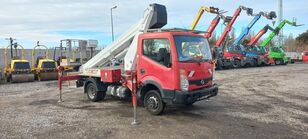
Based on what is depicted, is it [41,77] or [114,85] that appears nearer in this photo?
[114,85]

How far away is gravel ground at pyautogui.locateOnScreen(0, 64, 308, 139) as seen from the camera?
7.20m

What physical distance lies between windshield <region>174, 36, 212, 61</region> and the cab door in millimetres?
283

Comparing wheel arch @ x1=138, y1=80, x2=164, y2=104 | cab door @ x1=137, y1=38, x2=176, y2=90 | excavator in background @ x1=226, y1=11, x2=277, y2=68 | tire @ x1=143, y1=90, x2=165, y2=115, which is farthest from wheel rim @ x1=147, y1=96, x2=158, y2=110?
excavator in background @ x1=226, y1=11, x2=277, y2=68

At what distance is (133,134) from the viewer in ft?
23.6

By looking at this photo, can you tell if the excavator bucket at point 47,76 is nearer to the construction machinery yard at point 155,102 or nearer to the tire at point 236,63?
the construction machinery yard at point 155,102

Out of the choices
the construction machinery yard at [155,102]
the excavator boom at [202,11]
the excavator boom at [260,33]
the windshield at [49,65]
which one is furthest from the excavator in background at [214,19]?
the construction machinery yard at [155,102]

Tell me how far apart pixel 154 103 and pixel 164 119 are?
0.62 metres

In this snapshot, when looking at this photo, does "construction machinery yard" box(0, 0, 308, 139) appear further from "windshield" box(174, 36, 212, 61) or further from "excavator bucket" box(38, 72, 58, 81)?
"excavator bucket" box(38, 72, 58, 81)

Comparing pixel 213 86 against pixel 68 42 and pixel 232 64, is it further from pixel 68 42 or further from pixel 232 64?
pixel 232 64

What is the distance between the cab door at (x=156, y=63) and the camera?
328 inches

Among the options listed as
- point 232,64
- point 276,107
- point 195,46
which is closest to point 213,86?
point 195,46

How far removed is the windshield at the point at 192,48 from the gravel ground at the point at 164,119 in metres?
1.65

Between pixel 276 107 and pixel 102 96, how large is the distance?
5896 mm

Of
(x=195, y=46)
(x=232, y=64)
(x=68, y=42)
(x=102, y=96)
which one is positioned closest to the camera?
(x=195, y=46)
